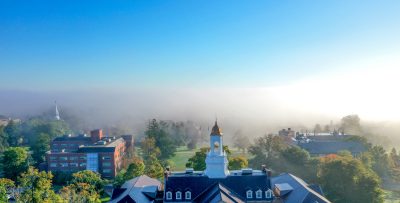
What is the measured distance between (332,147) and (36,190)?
73424mm

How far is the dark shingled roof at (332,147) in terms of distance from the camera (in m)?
92.8

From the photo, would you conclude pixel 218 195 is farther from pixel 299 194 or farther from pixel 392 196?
pixel 392 196

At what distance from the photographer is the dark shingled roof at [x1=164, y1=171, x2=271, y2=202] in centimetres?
4456

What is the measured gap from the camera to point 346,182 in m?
55.7

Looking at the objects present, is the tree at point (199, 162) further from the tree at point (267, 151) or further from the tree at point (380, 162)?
the tree at point (380, 162)

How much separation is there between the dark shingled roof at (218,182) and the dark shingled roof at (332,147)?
52.6m

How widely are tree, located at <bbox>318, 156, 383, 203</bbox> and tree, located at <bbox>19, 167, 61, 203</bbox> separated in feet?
129

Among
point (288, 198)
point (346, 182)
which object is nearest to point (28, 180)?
point (288, 198)

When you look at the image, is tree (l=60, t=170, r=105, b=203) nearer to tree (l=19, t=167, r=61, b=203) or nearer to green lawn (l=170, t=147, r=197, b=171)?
tree (l=19, t=167, r=61, b=203)

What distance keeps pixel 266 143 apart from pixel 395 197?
2756cm

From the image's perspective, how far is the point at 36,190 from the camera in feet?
146

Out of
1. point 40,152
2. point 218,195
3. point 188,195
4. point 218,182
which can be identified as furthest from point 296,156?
point 40,152

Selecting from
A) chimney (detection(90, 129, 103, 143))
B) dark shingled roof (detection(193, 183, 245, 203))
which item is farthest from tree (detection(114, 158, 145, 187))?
chimney (detection(90, 129, 103, 143))

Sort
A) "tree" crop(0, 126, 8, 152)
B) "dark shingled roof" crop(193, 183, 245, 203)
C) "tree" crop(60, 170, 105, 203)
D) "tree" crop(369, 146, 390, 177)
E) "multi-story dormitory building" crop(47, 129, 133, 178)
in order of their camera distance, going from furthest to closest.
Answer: "tree" crop(0, 126, 8, 152) → "multi-story dormitory building" crop(47, 129, 133, 178) → "tree" crop(369, 146, 390, 177) → "tree" crop(60, 170, 105, 203) → "dark shingled roof" crop(193, 183, 245, 203)
